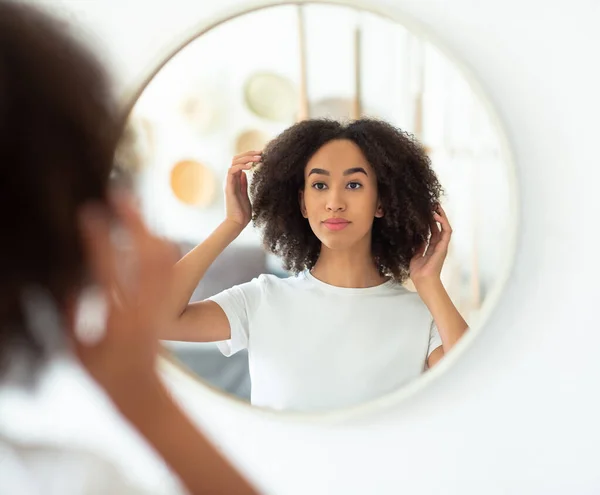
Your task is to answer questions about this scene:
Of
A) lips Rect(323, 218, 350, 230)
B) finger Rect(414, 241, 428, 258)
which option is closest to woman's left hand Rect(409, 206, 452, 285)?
finger Rect(414, 241, 428, 258)

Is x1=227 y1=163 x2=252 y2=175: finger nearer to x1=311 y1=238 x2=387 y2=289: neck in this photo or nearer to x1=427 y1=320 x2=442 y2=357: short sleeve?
x1=311 y1=238 x2=387 y2=289: neck

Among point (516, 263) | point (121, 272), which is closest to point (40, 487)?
point (121, 272)

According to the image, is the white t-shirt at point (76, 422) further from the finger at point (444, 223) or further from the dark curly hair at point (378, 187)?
the finger at point (444, 223)

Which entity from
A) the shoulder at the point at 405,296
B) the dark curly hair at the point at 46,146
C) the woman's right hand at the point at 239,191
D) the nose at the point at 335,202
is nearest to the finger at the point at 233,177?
the woman's right hand at the point at 239,191

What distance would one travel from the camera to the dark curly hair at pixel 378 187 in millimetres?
927

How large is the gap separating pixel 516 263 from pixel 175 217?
1.68 ft

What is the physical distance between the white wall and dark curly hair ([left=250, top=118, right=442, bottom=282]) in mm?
149

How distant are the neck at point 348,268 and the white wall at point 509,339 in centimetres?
17

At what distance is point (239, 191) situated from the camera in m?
0.97

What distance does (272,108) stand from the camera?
95 cm

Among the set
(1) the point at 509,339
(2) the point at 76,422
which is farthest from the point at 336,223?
(2) the point at 76,422

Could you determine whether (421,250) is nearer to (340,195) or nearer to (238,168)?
(340,195)

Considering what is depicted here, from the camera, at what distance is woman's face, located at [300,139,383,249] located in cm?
93

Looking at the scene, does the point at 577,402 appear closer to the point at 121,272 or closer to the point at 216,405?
the point at 216,405
